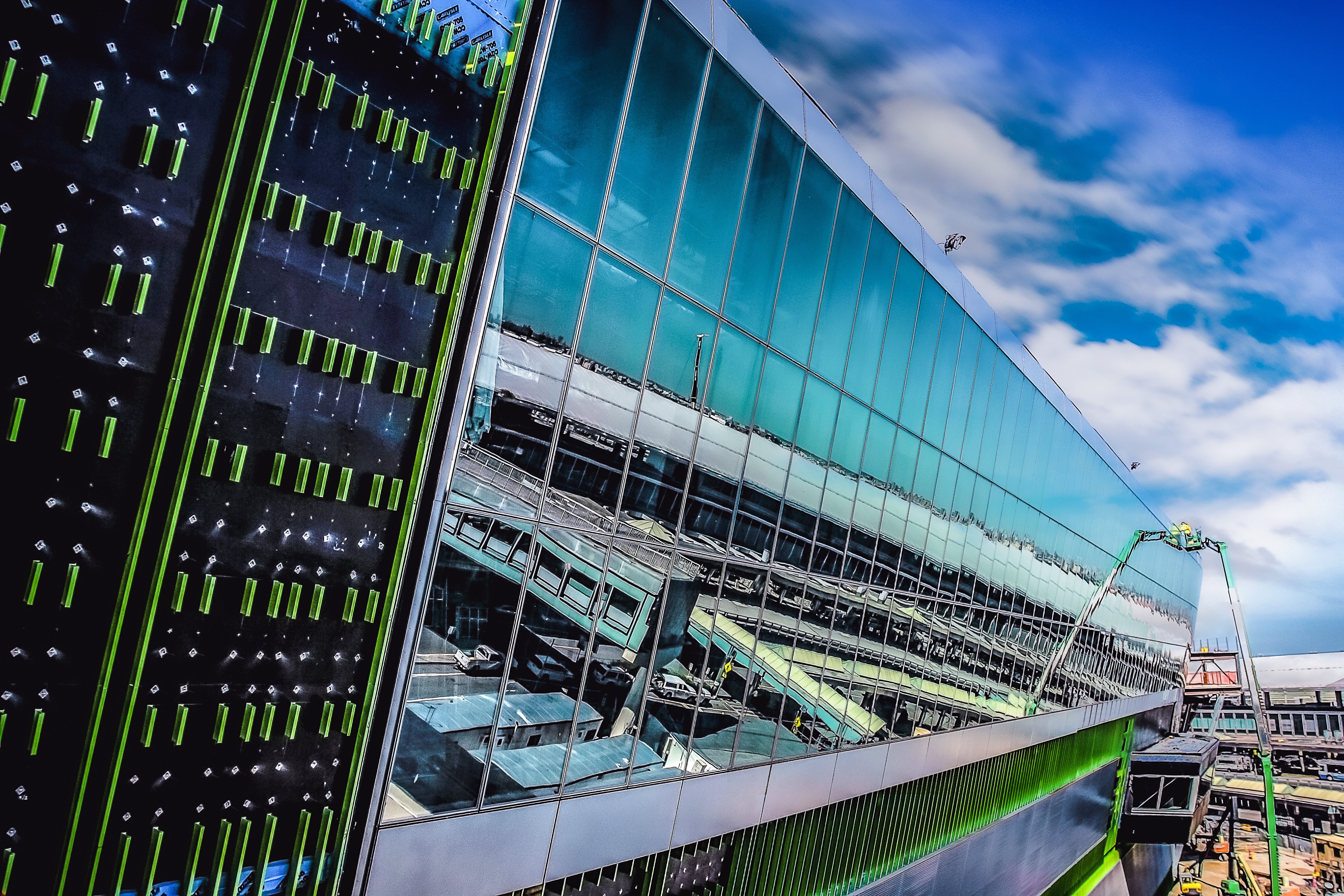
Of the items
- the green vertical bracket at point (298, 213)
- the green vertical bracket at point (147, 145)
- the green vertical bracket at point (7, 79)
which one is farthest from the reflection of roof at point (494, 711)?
the green vertical bracket at point (7, 79)

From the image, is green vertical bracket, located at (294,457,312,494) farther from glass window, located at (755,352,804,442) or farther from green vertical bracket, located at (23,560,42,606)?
glass window, located at (755,352,804,442)

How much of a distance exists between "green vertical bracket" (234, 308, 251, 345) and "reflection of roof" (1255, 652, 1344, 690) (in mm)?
69231

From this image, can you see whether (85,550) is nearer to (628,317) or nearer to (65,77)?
(65,77)

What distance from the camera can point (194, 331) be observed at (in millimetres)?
6539

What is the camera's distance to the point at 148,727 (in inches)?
254

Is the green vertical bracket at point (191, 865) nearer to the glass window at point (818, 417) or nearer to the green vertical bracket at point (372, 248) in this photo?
the green vertical bracket at point (372, 248)

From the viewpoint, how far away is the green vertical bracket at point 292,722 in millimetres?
7297

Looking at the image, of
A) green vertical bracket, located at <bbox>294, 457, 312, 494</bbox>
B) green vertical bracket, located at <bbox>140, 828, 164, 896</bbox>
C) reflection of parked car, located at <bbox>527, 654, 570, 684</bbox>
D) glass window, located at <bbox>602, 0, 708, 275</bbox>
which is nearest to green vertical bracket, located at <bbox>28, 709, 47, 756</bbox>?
green vertical bracket, located at <bbox>140, 828, 164, 896</bbox>

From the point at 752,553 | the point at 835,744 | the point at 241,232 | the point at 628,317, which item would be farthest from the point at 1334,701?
the point at 241,232

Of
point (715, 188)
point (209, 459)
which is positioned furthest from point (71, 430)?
point (715, 188)

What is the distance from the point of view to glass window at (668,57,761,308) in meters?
11.1

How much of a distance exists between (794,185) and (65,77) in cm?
994

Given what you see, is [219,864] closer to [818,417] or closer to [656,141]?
[656,141]

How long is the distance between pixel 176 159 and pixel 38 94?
2.95 ft
